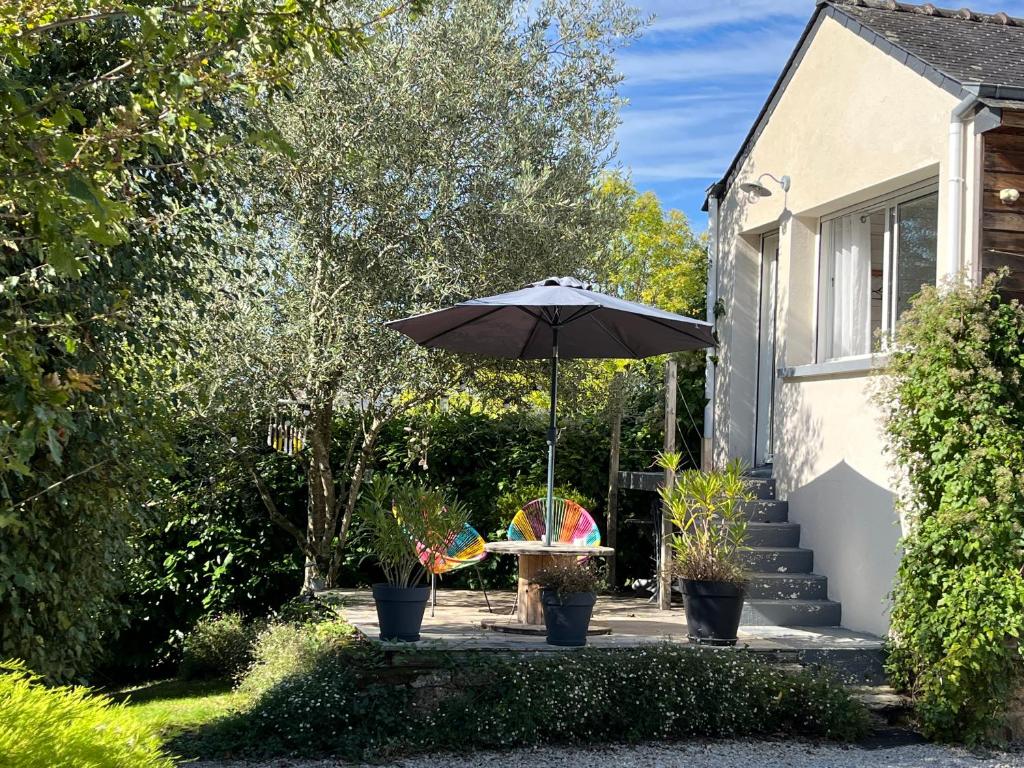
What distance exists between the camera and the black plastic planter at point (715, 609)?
7203 millimetres

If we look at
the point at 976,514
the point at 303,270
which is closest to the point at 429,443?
the point at 303,270

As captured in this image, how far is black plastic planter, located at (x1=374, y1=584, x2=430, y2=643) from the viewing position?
6.98m

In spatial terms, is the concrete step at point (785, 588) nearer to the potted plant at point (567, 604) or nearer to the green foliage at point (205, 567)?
the potted plant at point (567, 604)

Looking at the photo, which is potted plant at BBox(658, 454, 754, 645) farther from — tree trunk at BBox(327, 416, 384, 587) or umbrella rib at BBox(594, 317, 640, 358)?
tree trunk at BBox(327, 416, 384, 587)

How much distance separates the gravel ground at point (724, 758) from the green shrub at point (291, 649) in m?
1.15

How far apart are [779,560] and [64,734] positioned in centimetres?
647

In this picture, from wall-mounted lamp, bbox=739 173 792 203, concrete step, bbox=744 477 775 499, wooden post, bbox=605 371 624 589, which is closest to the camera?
concrete step, bbox=744 477 775 499

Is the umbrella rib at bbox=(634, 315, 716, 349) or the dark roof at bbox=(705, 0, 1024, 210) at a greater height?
the dark roof at bbox=(705, 0, 1024, 210)

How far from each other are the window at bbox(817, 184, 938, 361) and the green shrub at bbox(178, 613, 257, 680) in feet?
19.6

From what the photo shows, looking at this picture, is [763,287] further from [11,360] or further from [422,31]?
[11,360]

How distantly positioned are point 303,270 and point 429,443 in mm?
2870

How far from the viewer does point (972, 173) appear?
730 centimetres

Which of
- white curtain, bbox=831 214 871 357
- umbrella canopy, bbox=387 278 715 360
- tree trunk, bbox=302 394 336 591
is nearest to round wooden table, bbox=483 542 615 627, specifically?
umbrella canopy, bbox=387 278 715 360

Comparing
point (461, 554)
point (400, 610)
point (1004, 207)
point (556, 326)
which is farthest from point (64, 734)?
point (1004, 207)
